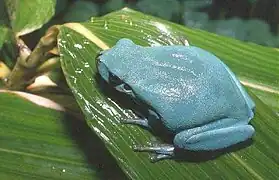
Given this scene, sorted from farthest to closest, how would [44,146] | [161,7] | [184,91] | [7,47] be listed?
[161,7]
[7,47]
[44,146]
[184,91]

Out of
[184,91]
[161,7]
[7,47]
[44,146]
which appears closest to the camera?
[184,91]

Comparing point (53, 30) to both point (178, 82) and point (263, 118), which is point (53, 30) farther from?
point (263, 118)

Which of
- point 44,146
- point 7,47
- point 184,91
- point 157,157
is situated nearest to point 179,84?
point 184,91

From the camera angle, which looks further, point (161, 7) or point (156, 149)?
point (161, 7)

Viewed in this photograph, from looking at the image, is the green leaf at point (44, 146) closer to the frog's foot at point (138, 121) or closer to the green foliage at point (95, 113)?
the green foliage at point (95, 113)

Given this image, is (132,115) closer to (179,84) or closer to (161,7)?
(179,84)

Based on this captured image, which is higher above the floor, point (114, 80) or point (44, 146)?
point (114, 80)

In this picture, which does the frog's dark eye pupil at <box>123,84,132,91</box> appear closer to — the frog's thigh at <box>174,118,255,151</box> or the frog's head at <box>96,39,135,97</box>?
the frog's head at <box>96,39,135,97</box>

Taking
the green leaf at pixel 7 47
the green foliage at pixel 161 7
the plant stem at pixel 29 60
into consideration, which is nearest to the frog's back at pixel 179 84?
the plant stem at pixel 29 60

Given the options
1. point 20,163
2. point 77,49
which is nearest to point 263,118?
point 77,49
